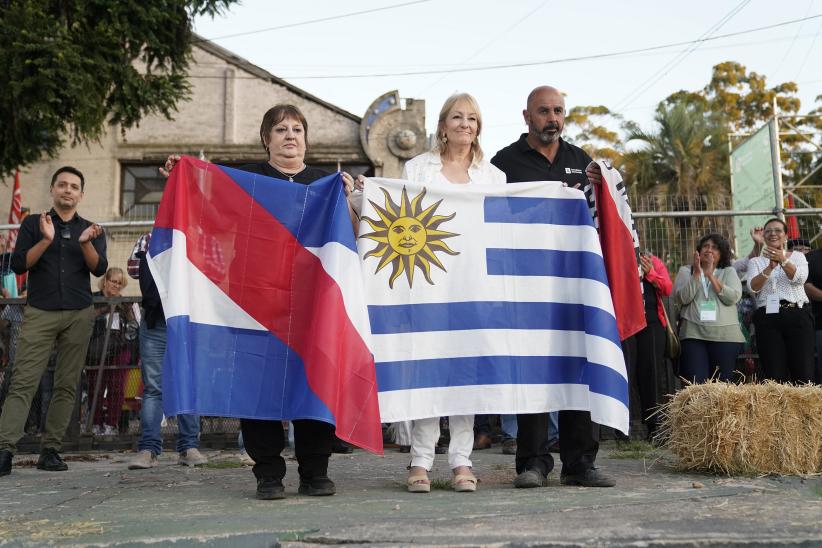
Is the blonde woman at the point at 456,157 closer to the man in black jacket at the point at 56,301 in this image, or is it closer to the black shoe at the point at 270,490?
the black shoe at the point at 270,490

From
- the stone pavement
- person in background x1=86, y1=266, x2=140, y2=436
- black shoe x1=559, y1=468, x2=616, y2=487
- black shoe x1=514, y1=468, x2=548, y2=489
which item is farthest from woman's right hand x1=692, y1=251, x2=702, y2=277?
person in background x1=86, y1=266, x2=140, y2=436

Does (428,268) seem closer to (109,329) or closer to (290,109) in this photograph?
(290,109)

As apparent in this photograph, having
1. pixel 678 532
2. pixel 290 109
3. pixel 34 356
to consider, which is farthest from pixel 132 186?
pixel 678 532

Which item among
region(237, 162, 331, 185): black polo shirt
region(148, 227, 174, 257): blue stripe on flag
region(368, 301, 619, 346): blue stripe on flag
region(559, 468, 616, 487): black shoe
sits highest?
region(237, 162, 331, 185): black polo shirt

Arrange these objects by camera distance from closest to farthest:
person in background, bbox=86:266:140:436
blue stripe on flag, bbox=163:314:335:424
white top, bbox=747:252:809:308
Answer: blue stripe on flag, bbox=163:314:335:424 < white top, bbox=747:252:809:308 < person in background, bbox=86:266:140:436

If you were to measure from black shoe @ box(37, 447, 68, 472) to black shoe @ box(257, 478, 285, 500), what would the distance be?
8.70 ft

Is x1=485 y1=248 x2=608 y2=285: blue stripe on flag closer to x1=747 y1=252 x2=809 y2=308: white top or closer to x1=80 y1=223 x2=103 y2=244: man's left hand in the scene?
x1=80 y1=223 x2=103 y2=244: man's left hand

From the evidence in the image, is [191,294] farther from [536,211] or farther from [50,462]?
[50,462]

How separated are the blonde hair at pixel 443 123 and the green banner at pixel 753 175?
6.85 meters

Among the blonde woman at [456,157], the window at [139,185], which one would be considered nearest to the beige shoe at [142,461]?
the blonde woman at [456,157]

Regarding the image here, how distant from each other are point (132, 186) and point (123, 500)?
19696 millimetres

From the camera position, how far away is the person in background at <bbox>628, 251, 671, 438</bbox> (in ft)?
25.5

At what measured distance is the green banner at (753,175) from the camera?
1264 cm

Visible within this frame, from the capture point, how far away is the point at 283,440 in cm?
475
